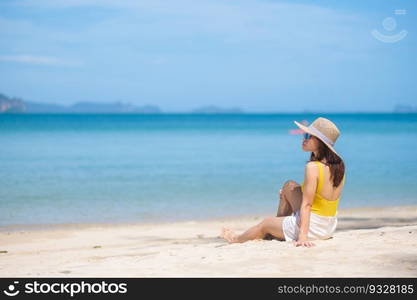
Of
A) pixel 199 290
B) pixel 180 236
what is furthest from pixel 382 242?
pixel 180 236

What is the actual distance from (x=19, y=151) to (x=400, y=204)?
23279mm

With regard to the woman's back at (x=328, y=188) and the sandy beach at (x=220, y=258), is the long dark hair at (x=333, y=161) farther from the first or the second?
the sandy beach at (x=220, y=258)

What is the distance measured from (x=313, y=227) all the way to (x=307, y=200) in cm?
44

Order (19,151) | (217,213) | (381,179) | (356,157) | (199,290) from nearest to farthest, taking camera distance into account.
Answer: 1. (199,290)
2. (217,213)
3. (381,179)
4. (356,157)
5. (19,151)

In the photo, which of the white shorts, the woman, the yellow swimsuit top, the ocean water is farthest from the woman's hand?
the ocean water

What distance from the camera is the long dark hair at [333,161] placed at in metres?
7.20

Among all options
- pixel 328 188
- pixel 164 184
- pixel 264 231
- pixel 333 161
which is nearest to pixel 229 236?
pixel 264 231

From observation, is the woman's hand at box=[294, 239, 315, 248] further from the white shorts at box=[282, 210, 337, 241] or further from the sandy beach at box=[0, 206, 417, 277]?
the white shorts at box=[282, 210, 337, 241]

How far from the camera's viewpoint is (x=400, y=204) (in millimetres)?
16453

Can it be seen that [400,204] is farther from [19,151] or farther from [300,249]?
[19,151]

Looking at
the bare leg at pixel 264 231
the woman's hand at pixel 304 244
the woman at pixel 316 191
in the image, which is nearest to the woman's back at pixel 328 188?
the woman at pixel 316 191

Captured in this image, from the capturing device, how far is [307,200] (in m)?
7.19

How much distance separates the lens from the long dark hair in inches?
283

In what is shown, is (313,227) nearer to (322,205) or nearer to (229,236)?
(322,205)
